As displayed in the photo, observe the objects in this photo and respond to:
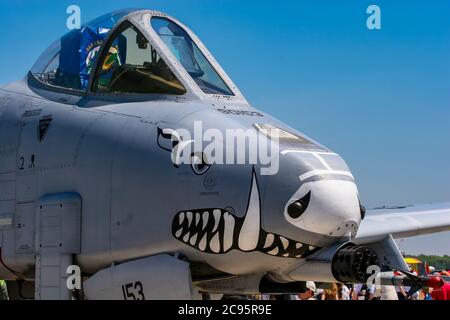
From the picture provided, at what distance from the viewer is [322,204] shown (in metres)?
7.68

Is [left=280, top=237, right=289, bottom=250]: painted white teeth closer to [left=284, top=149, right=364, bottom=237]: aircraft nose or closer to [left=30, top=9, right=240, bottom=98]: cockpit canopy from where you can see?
[left=284, top=149, right=364, bottom=237]: aircraft nose

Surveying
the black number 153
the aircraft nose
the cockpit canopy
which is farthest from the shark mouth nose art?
the cockpit canopy

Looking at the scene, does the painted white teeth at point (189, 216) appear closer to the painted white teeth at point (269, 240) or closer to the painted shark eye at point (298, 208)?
the painted white teeth at point (269, 240)

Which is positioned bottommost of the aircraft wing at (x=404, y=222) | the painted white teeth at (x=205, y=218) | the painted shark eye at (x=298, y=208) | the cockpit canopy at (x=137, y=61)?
the aircraft wing at (x=404, y=222)

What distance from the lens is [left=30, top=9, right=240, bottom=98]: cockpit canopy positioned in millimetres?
9414

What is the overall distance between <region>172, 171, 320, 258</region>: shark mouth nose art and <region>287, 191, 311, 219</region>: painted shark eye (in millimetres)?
255

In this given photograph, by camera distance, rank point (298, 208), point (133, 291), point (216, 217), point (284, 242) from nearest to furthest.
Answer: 1. point (298, 208)
2. point (284, 242)
3. point (216, 217)
4. point (133, 291)

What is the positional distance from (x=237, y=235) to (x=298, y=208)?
646 mm

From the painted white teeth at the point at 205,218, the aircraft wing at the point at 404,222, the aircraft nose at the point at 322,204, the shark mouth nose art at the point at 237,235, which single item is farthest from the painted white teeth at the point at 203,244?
the aircraft wing at the point at 404,222

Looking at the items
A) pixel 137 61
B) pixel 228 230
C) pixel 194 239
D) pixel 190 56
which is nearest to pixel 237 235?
Answer: pixel 228 230

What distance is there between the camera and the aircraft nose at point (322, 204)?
7668 millimetres

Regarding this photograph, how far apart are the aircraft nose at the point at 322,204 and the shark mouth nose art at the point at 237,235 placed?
243 millimetres

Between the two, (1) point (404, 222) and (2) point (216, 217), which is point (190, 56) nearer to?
(2) point (216, 217)

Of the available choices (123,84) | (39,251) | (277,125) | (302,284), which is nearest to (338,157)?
(277,125)
